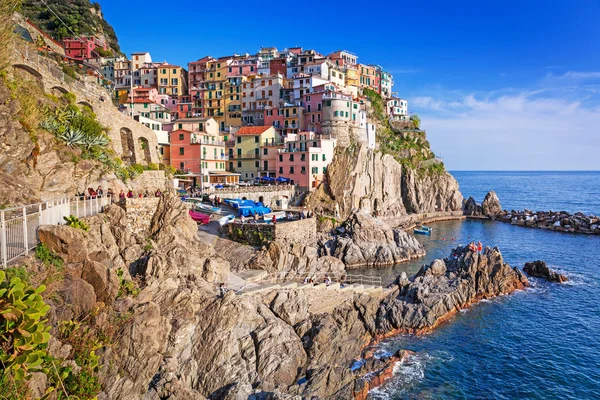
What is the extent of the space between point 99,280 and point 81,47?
9173 centimetres

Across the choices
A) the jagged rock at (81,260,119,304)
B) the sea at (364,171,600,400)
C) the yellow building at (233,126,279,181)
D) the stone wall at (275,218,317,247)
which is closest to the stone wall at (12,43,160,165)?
the stone wall at (275,218,317,247)

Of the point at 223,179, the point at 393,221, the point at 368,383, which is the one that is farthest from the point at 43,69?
the point at 393,221

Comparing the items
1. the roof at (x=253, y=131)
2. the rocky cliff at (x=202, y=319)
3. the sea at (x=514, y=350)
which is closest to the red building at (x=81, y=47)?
the roof at (x=253, y=131)

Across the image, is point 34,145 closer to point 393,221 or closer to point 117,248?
point 117,248

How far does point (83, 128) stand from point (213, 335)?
21.4m

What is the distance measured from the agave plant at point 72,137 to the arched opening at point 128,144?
1333 centimetres

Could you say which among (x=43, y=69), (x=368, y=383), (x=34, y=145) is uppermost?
(x=43, y=69)

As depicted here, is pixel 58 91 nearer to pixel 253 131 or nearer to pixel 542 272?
pixel 253 131

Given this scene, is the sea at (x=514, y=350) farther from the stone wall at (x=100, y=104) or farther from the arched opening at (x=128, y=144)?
the stone wall at (x=100, y=104)

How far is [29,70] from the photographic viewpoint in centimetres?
2989

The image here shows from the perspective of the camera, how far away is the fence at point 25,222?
13.4 m

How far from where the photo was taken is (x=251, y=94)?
86.2m

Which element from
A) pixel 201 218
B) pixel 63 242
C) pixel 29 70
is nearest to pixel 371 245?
pixel 201 218

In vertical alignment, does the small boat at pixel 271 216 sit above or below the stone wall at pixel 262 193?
below
